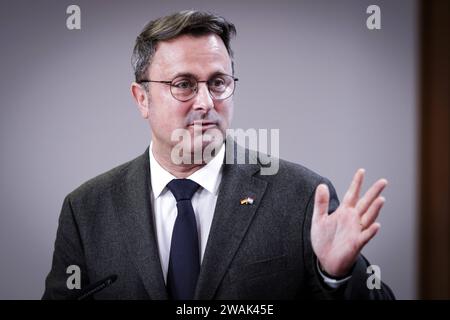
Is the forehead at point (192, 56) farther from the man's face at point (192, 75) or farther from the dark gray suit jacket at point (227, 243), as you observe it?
Result: the dark gray suit jacket at point (227, 243)

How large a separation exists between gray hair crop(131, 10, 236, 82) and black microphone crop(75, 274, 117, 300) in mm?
641

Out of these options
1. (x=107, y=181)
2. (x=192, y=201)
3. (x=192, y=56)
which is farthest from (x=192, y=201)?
(x=192, y=56)

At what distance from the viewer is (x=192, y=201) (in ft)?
5.57

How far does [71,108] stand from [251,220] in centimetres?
73

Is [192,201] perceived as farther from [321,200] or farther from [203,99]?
[321,200]

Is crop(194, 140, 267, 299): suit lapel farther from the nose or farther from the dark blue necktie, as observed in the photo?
the nose

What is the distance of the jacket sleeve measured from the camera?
1.70 m

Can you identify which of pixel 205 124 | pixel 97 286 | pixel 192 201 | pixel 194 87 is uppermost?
pixel 194 87

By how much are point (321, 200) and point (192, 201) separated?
1.45 ft

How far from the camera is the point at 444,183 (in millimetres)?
1586

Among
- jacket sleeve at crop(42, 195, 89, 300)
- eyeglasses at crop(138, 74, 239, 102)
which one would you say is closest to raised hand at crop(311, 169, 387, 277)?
eyeglasses at crop(138, 74, 239, 102)

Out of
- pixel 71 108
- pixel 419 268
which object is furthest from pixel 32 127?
pixel 419 268

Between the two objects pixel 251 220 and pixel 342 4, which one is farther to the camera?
pixel 342 4

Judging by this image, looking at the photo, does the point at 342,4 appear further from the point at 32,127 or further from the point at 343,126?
the point at 32,127
